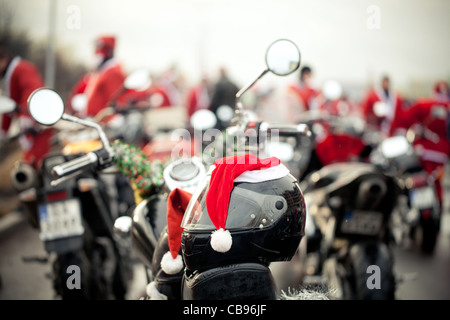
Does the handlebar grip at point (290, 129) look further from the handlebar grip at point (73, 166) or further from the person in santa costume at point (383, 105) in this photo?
the person in santa costume at point (383, 105)

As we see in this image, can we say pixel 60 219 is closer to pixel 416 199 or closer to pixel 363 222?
pixel 363 222

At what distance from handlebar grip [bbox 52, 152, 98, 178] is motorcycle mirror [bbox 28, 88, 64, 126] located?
25cm

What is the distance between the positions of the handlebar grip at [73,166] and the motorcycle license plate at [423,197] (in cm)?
387

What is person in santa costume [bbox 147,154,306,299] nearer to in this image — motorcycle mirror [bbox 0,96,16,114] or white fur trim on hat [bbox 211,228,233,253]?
white fur trim on hat [bbox 211,228,233,253]

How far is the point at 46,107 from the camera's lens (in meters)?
2.28

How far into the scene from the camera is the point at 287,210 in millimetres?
1630

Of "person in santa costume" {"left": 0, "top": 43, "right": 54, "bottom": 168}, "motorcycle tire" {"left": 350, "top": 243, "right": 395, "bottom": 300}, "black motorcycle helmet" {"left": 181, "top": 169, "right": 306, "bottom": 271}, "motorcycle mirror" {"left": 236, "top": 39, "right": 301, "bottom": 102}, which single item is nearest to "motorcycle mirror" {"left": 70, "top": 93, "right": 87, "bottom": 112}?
"person in santa costume" {"left": 0, "top": 43, "right": 54, "bottom": 168}

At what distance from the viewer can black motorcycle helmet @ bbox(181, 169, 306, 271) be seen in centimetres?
159

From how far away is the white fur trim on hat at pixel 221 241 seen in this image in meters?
1.55

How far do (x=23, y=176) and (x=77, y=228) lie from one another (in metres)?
0.69

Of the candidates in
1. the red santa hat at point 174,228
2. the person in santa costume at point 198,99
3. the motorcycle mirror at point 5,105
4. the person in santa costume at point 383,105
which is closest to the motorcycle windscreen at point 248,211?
the red santa hat at point 174,228

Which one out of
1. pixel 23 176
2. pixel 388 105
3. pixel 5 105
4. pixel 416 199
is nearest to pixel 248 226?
pixel 23 176
